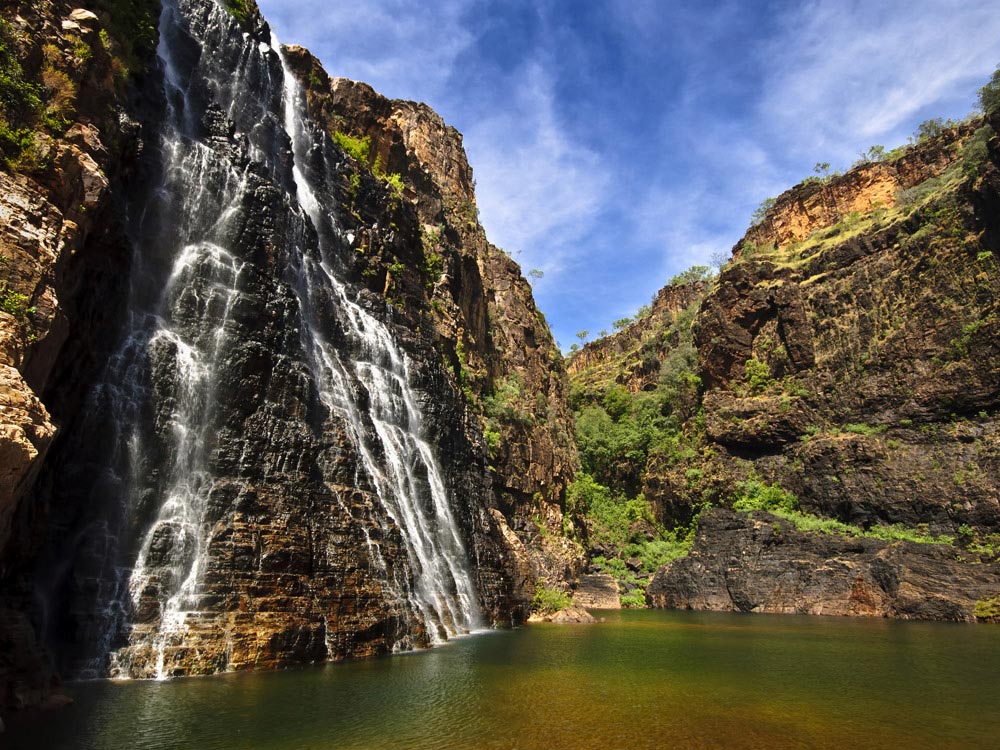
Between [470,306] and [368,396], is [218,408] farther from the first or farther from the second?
[470,306]

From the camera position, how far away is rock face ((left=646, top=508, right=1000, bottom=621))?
34.4 meters

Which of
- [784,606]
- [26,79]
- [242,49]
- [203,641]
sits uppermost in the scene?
[242,49]

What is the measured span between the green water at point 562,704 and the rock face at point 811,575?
16.9 m

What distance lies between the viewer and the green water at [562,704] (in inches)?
385

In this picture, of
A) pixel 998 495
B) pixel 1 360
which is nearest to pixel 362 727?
pixel 1 360

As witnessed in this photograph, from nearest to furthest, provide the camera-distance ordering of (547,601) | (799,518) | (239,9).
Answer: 1. (239,9)
2. (547,601)
3. (799,518)

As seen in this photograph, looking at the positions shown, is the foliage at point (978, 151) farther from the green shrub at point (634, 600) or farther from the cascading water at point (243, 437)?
the cascading water at point (243, 437)

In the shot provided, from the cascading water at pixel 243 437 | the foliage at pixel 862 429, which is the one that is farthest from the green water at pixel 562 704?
the foliage at pixel 862 429

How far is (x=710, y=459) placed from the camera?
5262 cm

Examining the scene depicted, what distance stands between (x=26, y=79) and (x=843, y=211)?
234 ft

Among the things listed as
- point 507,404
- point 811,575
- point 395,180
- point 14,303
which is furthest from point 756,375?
point 14,303

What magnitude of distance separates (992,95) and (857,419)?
24077 mm

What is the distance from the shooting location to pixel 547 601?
3553 centimetres

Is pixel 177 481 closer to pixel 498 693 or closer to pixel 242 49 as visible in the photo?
pixel 498 693
